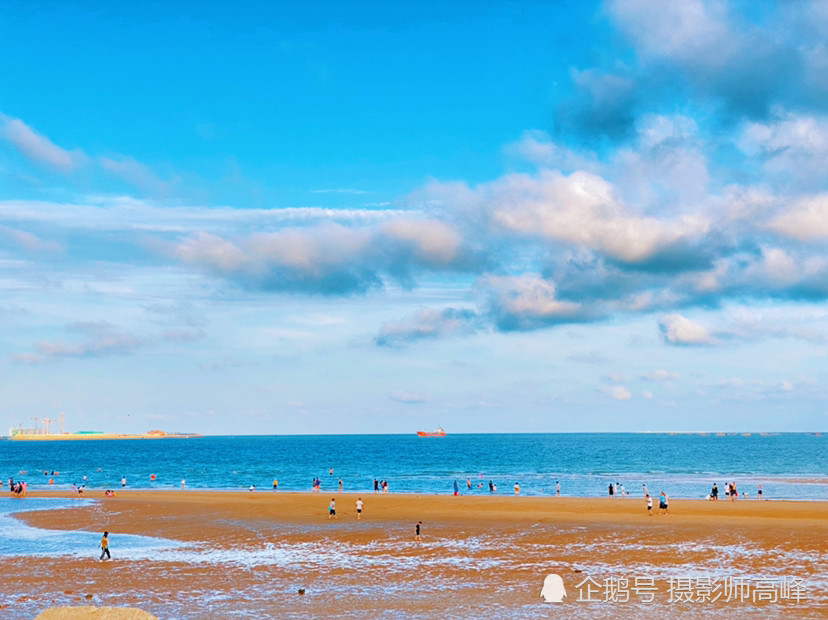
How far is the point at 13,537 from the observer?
151ft

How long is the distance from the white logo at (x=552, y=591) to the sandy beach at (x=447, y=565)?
1.17 ft

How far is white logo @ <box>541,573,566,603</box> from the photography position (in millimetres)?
27703

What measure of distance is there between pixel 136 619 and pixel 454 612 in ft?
40.6

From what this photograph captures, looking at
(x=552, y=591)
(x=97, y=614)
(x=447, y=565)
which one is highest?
(x=97, y=614)

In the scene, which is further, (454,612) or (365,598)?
(365,598)

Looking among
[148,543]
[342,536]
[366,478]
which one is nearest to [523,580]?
[342,536]

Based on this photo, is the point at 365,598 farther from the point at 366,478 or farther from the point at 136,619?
the point at 366,478

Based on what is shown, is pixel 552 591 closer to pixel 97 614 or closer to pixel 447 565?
pixel 447 565

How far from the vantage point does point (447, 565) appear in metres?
34.8

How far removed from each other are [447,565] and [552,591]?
26.4 ft

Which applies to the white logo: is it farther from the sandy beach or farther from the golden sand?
the golden sand

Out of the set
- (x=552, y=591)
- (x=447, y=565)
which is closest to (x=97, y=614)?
(x=552, y=591)

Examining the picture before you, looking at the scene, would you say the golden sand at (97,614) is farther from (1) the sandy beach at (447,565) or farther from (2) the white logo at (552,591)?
(2) the white logo at (552,591)

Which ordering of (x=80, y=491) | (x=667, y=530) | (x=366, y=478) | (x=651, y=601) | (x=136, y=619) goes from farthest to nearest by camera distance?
(x=366, y=478)
(x=80, y=491)
(x=667, y=530)
(x=651, y=601)
(x=136, y=619)
